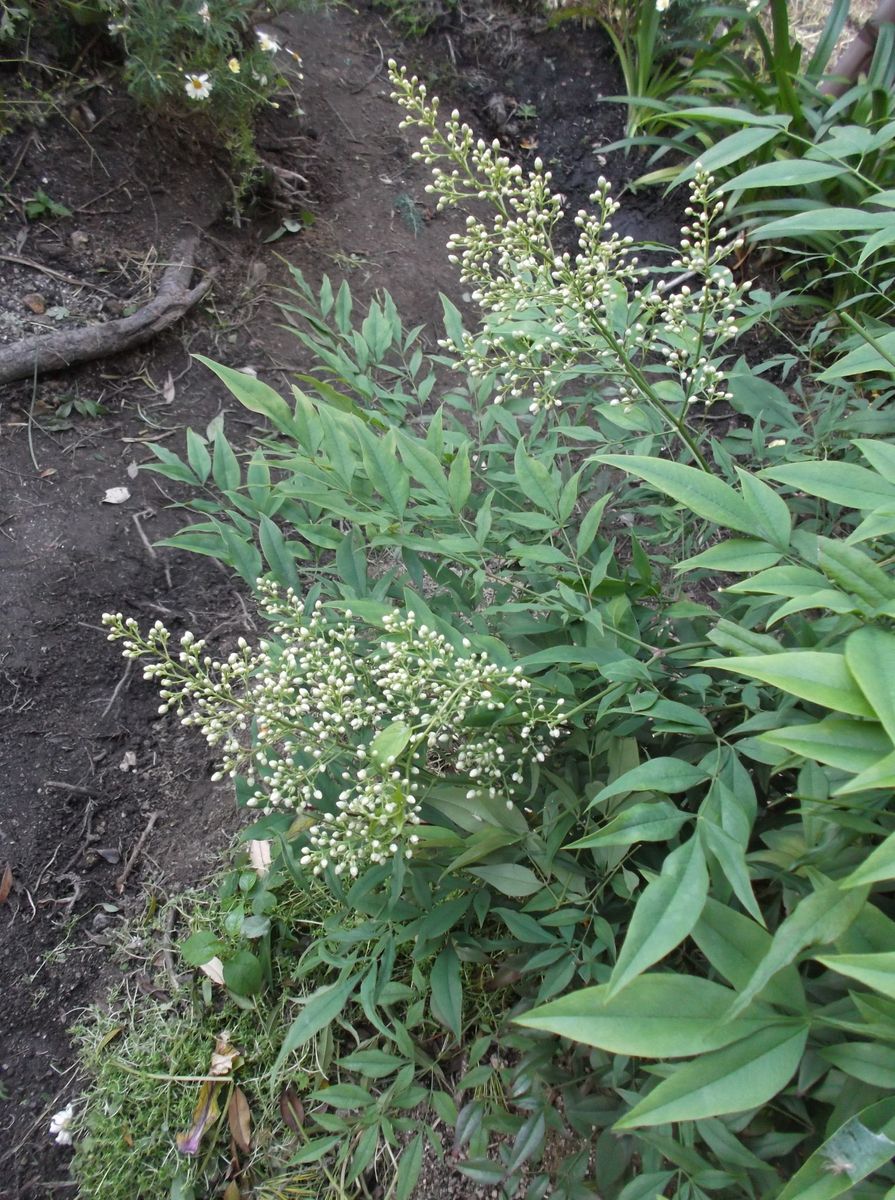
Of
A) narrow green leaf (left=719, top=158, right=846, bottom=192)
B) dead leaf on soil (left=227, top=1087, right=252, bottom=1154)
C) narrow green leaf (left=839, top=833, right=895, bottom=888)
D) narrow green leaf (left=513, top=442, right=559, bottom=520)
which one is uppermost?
narrow green leaf (left=719, top=158, right=846, bottom=192)

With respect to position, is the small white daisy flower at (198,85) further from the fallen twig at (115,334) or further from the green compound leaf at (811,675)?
the green compound leaf at (811,675)

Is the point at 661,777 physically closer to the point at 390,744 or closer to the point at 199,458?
the point at 390,744

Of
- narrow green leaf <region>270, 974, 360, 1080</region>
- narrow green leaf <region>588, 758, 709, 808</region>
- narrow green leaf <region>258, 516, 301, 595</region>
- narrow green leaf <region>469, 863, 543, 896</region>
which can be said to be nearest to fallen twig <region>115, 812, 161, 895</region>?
narrow green leaf <region>270, 974, 360, 1080</region>

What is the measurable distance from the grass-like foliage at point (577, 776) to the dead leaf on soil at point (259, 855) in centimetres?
11

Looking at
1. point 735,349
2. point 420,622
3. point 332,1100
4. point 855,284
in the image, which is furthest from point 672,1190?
point 855,284

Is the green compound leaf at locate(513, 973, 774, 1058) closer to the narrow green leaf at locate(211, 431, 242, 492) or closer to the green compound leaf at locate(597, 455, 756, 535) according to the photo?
the green compound leaf at locate(597, 455, 756, 535)

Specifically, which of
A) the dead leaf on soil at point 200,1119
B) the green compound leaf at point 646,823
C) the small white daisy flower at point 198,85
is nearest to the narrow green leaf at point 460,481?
the green compound leaf at point 646,823

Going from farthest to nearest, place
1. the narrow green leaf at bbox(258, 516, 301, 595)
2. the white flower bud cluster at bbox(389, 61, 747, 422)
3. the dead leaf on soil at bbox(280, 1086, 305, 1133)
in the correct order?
the dead leaf on soil at bbox(280, 1086, 305, 1133)
the narrow green leaf at bbox(258, 516, 301, 595)
the white flower bud cluster at bbox(389, 61, 747, 422)

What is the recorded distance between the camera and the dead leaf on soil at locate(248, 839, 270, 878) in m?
1.91

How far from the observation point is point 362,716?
47.7 inches

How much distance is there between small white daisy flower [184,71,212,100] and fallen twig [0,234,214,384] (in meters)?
0.45

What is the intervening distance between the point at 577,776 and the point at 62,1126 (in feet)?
4.48

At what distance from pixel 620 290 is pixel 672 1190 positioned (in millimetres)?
1359

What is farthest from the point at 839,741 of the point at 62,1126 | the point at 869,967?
the point at 62,1126
